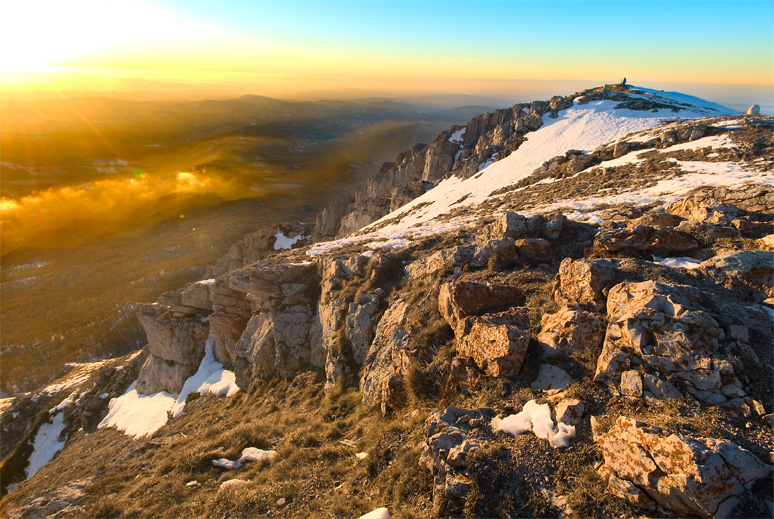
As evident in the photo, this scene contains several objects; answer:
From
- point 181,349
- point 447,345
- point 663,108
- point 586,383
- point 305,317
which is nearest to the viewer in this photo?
point 586,383

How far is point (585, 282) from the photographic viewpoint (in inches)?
294

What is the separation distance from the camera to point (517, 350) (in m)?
6.70

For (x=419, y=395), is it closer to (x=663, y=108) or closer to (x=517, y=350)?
(x=517, y=350)

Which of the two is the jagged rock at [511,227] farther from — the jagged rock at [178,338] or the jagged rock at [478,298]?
the jagged rock at [178,338]

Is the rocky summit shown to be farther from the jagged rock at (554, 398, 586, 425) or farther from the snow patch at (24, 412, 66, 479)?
the snow patch at (24, 412, 66, 479)

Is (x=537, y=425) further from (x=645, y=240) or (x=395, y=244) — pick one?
(x=395, y=244)

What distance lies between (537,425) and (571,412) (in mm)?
570

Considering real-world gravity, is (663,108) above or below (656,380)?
above

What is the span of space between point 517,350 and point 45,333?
51982 millimetres

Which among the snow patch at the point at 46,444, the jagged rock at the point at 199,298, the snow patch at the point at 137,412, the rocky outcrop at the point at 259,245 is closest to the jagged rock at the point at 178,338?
the jagged rock at the point at 199,298

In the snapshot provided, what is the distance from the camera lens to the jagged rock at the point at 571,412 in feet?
17.4

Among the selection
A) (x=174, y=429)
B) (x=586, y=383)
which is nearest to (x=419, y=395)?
(x=586, y=383)

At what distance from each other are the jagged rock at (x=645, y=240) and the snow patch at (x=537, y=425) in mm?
5531

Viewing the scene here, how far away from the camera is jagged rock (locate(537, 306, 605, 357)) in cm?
649
